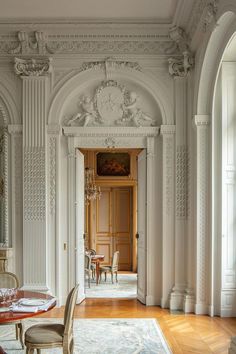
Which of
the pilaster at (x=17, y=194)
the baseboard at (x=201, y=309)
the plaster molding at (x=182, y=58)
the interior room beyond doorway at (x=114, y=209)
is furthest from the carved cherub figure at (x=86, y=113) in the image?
the interior room beyond doorway at (x=114, y=209)

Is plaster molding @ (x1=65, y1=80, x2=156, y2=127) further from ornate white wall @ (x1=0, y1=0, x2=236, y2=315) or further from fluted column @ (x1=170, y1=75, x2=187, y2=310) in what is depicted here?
fluted column @ (x1=170, y1=75, x2=187, y2=310)

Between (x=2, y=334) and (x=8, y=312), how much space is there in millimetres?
2246

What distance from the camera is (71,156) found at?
8500mm

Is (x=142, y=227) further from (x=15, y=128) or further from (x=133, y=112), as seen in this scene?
(x=15, y=128)

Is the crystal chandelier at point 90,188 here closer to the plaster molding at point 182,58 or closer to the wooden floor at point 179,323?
the wooden floor at point 179,323

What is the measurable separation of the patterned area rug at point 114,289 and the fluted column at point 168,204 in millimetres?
1418

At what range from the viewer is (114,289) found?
10.5m

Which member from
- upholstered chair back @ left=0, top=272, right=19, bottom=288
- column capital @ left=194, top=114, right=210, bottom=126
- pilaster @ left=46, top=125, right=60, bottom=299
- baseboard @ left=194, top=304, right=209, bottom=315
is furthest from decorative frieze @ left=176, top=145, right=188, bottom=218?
upholstered chair back @ left=0, top=272, right=19, bottom=288

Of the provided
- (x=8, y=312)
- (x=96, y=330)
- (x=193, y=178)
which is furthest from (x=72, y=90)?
(x=8, y=312)

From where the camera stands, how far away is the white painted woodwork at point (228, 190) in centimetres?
731

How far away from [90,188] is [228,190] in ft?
21.1

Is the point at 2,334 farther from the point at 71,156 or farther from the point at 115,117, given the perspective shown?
the point at 115,117

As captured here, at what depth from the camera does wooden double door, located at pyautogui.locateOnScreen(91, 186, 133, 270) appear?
48.3 feet

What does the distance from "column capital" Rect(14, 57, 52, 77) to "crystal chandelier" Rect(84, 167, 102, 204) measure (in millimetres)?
Answer: 5474
